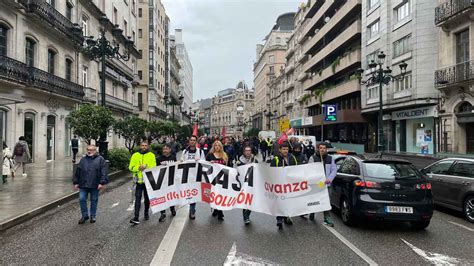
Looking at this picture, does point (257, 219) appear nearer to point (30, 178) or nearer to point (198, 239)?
point (198, 239)

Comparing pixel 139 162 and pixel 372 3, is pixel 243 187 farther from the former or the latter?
pixel 372 3

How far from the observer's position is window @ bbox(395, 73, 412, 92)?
2845cm

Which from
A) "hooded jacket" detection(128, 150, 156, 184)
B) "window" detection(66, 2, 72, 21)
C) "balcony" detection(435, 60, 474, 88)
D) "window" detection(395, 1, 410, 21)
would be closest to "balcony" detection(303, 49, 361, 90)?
"window" detection(395, 1, 410, 21)

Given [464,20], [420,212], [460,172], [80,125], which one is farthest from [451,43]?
[80,125]

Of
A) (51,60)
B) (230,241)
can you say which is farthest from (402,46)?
(230,241)

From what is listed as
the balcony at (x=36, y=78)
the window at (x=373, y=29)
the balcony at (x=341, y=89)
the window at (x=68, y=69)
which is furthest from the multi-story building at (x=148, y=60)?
the window at (x=373, y=29)

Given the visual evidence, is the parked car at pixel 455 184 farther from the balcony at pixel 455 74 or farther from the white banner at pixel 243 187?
the balcony at pixel 455 74

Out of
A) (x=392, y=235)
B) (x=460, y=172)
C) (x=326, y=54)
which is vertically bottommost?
(x=392, y=235)

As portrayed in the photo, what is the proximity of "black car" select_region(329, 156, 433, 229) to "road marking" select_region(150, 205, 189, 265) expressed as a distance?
3449mm

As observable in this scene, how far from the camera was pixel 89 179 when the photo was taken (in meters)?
7.84

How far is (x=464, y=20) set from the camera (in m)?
22.5

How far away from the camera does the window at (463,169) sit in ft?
28.9

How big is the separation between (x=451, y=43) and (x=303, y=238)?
74.9 ft

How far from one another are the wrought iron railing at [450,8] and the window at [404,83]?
505 centimetres
